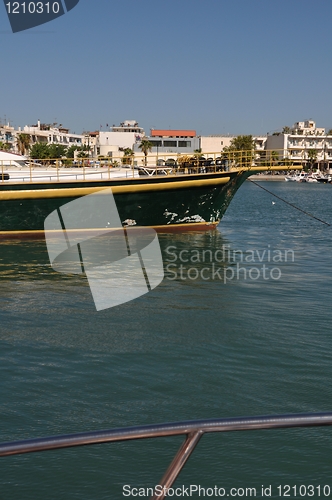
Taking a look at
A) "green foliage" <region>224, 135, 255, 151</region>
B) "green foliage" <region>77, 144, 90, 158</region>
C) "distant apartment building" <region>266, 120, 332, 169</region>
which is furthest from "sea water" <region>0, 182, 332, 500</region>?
"distant apartment building" <region>266, 120, 332, 169</region>

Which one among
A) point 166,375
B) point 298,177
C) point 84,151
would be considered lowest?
point 166,375

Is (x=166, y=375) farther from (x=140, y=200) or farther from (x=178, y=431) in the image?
(x=140, y=200)

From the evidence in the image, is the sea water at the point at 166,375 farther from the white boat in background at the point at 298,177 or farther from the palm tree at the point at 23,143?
the white boat in background at the point at 298,177

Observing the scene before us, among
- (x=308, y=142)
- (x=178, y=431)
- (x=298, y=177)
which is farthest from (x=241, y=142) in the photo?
(x=178, y=431)

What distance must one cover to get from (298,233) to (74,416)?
66.9 ft

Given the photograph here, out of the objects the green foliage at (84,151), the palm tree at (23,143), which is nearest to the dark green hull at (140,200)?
the green foliage at (84,151)

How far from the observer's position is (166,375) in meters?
7.00

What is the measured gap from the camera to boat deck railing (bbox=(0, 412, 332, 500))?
5.88ft

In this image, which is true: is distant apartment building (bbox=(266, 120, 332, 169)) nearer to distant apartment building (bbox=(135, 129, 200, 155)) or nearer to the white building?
the white building

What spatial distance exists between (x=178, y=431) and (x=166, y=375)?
17.2 ft

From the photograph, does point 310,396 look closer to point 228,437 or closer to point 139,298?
point 228,437

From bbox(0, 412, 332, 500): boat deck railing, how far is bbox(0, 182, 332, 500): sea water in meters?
3.00

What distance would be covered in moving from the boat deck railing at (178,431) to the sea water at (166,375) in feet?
9.83

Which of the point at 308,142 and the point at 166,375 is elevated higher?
the point at 308,142
